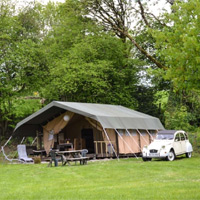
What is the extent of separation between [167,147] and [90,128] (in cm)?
586

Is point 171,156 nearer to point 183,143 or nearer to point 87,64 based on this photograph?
point 183,143

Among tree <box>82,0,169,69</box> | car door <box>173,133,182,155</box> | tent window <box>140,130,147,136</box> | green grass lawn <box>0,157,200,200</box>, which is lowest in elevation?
green grass lawn <box>0,157,200,200</box>

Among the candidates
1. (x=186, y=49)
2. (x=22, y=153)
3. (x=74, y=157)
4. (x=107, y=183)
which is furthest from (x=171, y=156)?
(x=107, y=183)

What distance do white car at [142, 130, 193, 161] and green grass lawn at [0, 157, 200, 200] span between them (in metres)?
2.82

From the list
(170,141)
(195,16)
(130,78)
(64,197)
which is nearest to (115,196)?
(64,197)

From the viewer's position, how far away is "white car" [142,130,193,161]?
57.0ft

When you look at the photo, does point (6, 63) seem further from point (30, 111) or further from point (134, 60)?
point (134, 60)

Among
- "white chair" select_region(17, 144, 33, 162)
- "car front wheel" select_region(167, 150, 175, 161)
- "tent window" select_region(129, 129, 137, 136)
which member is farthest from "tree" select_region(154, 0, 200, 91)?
"white chair" select_region(17, 144, 33, 162)

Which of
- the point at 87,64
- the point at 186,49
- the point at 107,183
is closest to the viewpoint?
the point at 107,183

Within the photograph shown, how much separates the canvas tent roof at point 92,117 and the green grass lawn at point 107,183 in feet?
15.3

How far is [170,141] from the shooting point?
18.1 metres

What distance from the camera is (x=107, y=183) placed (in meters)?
10.6

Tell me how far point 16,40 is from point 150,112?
40.8ft

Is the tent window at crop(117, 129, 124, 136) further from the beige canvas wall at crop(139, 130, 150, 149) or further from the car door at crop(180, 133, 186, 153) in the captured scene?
the car door at crop(180, 133, 186, 153)
